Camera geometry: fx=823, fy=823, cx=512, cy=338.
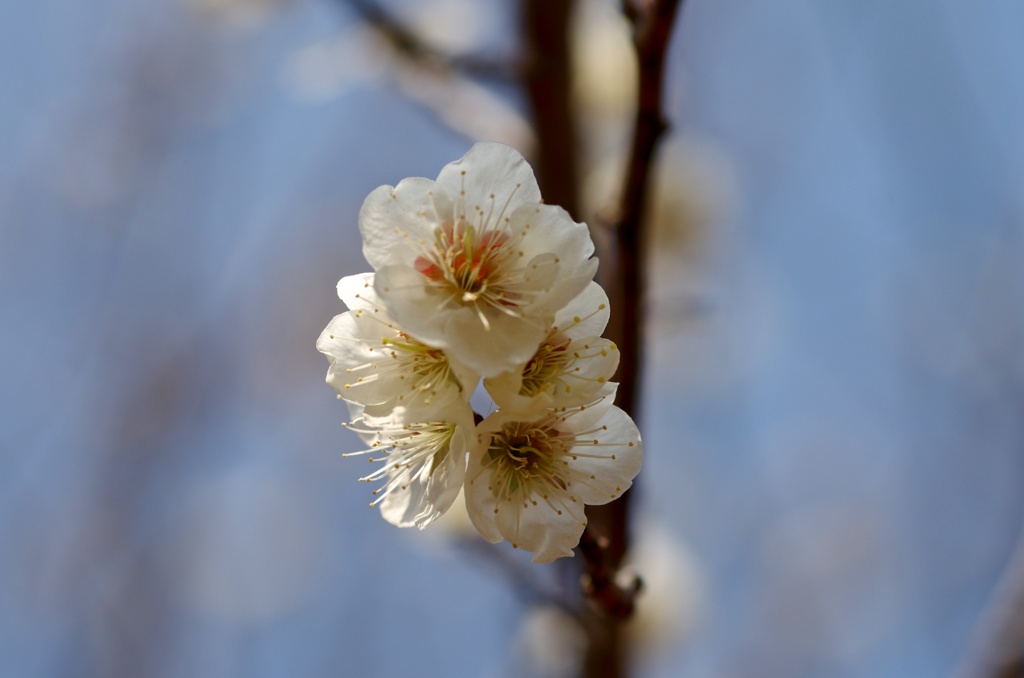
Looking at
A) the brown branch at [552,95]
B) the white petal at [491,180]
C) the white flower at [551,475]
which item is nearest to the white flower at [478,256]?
the white petal at [491,180]

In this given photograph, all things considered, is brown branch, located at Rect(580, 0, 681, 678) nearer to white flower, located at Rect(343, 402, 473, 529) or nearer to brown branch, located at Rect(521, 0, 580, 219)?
white flower, located at Rect(343, 402, 473, 529)

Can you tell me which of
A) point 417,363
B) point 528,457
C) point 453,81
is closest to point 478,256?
point 417,363

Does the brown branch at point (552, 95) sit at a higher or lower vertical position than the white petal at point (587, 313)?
lower

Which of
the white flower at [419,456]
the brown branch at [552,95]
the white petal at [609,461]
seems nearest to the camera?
the white flower at [419,456]

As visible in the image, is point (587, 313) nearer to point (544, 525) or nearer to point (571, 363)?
point (571, 363)

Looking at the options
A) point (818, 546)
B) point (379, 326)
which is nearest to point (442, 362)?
point (379, 326)

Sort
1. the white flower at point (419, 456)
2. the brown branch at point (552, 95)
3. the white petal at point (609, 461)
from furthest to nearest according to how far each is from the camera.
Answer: the brown branch at point (552, 95)
the white petal at point (609, 461)
the white flower at point (419, 456)

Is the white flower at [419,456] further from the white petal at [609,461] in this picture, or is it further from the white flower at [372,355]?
the white petal at [609,461]
